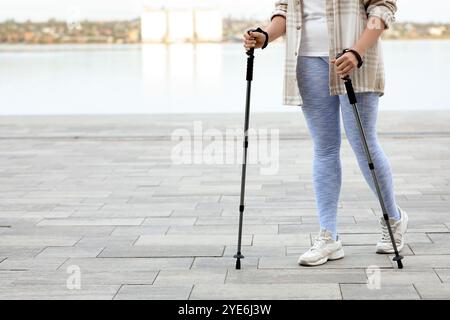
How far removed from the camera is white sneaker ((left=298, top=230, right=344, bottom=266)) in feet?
10.2

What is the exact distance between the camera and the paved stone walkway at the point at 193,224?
2900 millimetres

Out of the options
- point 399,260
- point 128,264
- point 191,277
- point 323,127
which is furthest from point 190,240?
point 399,260

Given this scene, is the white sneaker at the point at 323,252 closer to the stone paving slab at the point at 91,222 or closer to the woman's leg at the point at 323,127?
the woman's leg at the point at 323,127

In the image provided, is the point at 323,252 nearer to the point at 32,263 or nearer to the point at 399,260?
the point at 399,260

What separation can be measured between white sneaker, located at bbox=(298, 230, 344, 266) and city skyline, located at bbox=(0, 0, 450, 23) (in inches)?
341

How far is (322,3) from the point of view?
3033 mm

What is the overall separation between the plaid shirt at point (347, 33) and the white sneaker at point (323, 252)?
52 cm

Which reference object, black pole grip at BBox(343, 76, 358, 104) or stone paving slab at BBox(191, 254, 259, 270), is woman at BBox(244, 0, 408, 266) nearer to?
black pole grip at BBox(343, 76, 358, 104)

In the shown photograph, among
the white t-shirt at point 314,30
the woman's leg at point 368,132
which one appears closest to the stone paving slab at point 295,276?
the woman's leg at point 368,132

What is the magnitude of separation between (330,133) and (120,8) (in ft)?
35.1

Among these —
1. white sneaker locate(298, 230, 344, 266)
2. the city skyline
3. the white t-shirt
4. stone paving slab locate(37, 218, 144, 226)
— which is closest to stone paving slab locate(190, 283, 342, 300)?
white sneaker locate(298, 230, 344, 266)

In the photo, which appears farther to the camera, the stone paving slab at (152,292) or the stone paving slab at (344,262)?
the stone paving slab at (344,262)

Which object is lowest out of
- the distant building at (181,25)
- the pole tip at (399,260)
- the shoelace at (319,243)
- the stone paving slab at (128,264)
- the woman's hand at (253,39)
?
the stone paving slab at (128,264)
